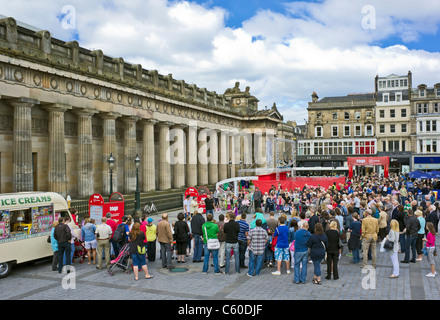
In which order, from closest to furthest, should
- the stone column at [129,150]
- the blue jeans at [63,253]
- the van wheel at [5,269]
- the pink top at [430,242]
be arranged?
the pink top at [430,242] < the van wheel at [5,269] < the blue jeans at [63,253] < the stone column at [129,150]

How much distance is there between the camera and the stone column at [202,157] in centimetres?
4259

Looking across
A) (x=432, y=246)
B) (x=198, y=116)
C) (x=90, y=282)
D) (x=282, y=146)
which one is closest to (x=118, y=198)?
(x=90, y=282)

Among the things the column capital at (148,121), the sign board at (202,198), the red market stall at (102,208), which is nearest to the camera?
the red market stall at (102,208)

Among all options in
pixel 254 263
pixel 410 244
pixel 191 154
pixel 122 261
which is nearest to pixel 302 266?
pixel 254 263

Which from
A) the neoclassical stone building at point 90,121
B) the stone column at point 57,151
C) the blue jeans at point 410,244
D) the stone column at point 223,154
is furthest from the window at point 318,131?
the blue jeans at point 410,244

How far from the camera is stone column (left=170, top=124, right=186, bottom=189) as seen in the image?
124 ft

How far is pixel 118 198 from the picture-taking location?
19.0 m

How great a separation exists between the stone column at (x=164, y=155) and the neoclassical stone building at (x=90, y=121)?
0.30 feet

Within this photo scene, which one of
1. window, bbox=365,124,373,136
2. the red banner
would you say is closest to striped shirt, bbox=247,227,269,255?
the red banner

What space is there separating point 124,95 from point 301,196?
48.9ft

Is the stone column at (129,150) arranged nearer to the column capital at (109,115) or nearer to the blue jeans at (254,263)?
the column capital at (109,115)

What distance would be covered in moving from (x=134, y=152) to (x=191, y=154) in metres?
9.52

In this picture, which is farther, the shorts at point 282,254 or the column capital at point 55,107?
the column capital at point 55,107

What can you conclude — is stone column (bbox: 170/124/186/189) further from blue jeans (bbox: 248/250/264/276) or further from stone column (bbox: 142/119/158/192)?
blue jeans (bbox: 248/250/264/276)
